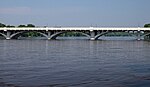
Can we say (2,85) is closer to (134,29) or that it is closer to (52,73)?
(52,73)

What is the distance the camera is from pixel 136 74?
722 inches

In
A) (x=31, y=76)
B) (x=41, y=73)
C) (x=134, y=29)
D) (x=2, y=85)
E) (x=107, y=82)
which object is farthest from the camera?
(x=134, y=29)

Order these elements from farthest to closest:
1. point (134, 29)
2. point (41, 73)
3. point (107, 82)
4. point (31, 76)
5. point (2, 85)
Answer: point (134, 29), point (41, 73), point (31, 76), point (107, 82), point (2, 85)

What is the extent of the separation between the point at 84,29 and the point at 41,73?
8168 centimetres

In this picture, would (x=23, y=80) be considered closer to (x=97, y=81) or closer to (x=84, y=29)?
(x=97, y=81)

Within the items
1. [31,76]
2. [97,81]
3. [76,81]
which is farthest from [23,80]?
[97,81]

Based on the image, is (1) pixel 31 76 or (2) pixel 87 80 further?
(1) pixel 31 76

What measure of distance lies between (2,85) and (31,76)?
9.24ft

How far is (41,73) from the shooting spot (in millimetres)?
18234

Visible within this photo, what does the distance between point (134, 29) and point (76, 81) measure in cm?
8557

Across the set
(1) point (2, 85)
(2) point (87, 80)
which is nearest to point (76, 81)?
(2) point (87, 80)

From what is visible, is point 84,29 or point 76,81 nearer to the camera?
point 76,81

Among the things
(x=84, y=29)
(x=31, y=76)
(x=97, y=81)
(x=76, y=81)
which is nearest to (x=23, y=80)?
(x=31, y=76)

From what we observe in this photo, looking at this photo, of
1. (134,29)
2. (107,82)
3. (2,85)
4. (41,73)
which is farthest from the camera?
(134,29)
